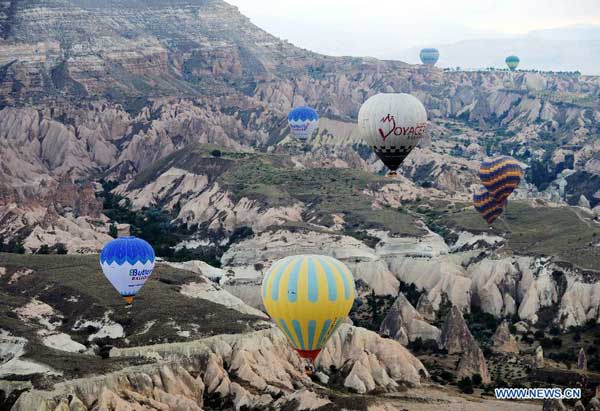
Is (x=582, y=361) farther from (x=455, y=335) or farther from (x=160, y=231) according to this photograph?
(x=160, y=231)

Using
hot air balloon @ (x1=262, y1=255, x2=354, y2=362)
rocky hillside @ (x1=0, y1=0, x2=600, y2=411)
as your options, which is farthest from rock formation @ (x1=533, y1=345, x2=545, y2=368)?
hot air balloon @ (x1=262, y1=255, x2=354, y2=362)

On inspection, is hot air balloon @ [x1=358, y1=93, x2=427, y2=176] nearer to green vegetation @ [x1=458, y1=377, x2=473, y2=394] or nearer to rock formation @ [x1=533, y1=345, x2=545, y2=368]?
rock formation @ [x1=533, y1=345, x2=545, y2=368]

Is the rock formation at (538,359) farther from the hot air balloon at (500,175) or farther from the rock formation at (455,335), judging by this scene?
the hot air balloon at (500,175)

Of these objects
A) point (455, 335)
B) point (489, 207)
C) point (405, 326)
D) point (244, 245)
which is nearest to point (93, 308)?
point (405, 326)

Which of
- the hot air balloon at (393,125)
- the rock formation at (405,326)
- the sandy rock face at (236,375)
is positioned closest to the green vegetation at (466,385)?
the sandy rock face at (236,375)

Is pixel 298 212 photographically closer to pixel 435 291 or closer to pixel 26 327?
pixel 435 291

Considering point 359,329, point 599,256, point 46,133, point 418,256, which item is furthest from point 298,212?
point 46,133
